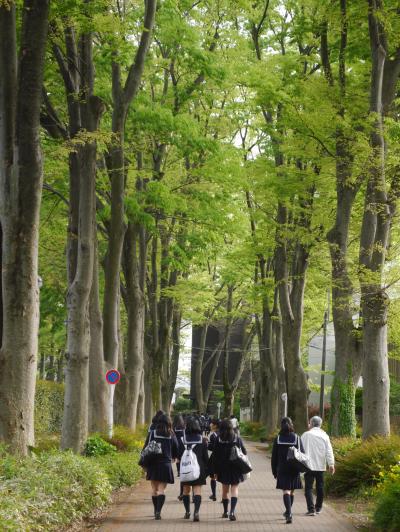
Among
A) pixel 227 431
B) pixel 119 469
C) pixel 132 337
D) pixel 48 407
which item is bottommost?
pixel 119 469

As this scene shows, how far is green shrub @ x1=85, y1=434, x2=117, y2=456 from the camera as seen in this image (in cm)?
1802

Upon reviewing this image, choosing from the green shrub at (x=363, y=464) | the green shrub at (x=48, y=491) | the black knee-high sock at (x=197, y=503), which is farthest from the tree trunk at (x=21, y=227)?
the green shrub at (x=363, y=464)

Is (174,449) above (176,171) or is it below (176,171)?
below

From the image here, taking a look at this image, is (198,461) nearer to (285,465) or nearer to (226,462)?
(226,462)

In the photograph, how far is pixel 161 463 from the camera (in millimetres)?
13609

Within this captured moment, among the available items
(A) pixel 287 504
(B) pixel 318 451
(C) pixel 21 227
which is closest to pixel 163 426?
(A) pixel 287 504

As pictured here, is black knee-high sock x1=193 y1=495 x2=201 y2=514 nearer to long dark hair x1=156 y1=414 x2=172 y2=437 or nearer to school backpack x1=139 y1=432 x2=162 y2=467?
school backpack x1=139 y1=432 x2=162 y2=467

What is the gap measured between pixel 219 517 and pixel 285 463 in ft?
4.36

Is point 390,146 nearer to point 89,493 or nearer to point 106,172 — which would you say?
point 106,172

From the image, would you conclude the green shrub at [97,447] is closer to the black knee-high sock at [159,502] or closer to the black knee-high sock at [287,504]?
the black knee-high sock at [159,502]

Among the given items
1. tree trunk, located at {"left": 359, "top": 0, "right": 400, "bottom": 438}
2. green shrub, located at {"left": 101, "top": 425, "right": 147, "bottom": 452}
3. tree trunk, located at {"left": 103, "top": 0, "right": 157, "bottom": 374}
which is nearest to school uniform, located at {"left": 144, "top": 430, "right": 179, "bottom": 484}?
tree trunk, located at {"left": 359, "top": 0, "right": 400, "bottom": 438}

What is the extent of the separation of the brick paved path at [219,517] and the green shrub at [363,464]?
85 cm

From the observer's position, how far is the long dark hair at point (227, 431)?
45.1 ft

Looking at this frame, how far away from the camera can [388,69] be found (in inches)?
749
